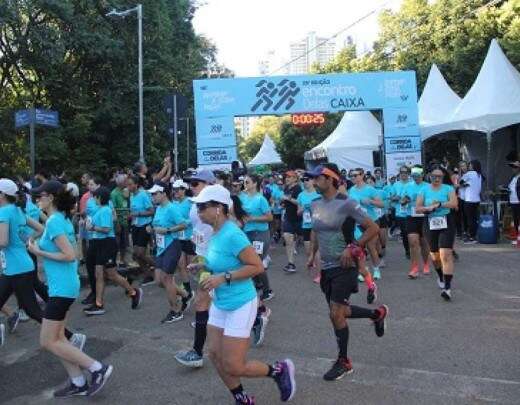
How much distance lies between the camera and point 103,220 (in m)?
8.51

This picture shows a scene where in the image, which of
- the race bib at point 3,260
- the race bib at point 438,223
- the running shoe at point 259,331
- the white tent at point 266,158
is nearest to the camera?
the race bib at point 3,260

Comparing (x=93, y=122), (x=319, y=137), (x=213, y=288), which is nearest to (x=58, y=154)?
(x=93, y=122)

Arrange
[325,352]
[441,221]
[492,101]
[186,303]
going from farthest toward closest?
1. [492,101]
2. [441,221]
3. [186,303]
4. [325,352]

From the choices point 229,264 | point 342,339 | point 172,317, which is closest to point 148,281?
point 172,317

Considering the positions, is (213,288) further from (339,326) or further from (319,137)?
(319,137)

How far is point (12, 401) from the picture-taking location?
5.31 m

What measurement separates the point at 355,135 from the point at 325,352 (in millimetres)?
22089

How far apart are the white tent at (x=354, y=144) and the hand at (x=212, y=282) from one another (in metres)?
22.5

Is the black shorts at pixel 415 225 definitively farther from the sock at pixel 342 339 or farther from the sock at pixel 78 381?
the sock at pixel 78 381

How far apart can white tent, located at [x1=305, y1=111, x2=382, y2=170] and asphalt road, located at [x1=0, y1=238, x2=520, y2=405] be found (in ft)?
56.5

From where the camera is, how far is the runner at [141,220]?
1018 centimetres

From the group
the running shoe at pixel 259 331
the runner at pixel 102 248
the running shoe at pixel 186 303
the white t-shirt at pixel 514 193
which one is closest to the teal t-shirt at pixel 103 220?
the runner at pixel 102 248

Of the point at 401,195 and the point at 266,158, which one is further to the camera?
the point at 266,158

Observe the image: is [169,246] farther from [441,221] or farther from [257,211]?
[441,221]
